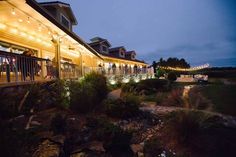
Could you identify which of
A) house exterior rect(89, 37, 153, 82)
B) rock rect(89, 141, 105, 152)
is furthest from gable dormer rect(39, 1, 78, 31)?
rock rect(89, 141, 105, 152)

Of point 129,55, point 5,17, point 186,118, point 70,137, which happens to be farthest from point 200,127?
point 129,55

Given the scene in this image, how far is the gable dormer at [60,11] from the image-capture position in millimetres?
16219

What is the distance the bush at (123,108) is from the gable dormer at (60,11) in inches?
352

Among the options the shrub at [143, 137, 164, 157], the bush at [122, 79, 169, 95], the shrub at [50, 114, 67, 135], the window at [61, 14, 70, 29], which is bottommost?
the shrub at [143, 137, 164, 157]

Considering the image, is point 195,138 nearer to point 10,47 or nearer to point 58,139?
point 58,139

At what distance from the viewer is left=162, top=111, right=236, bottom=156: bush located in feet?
19.5

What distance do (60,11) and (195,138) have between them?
47.5 feet

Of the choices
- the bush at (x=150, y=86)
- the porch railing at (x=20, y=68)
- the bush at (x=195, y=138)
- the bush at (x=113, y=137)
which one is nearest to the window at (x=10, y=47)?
the porch railing at (x=20, y=68)

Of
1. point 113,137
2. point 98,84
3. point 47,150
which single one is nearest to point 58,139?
point 47,150

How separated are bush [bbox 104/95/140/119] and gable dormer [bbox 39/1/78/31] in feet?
29.4

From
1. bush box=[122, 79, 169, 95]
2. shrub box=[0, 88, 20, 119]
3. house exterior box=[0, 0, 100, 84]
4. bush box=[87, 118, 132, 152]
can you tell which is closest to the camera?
shrub box=[0, 88, 20, 119]

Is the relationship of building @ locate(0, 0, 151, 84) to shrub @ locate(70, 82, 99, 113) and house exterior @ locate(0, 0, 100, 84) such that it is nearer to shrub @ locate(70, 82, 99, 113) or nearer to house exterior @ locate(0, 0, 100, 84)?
house exterior @ locate(0, 0, 100, 84)

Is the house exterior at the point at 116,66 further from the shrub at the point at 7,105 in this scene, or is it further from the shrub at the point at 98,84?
the shrub at the point at 7,105

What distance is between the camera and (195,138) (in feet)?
20.7
